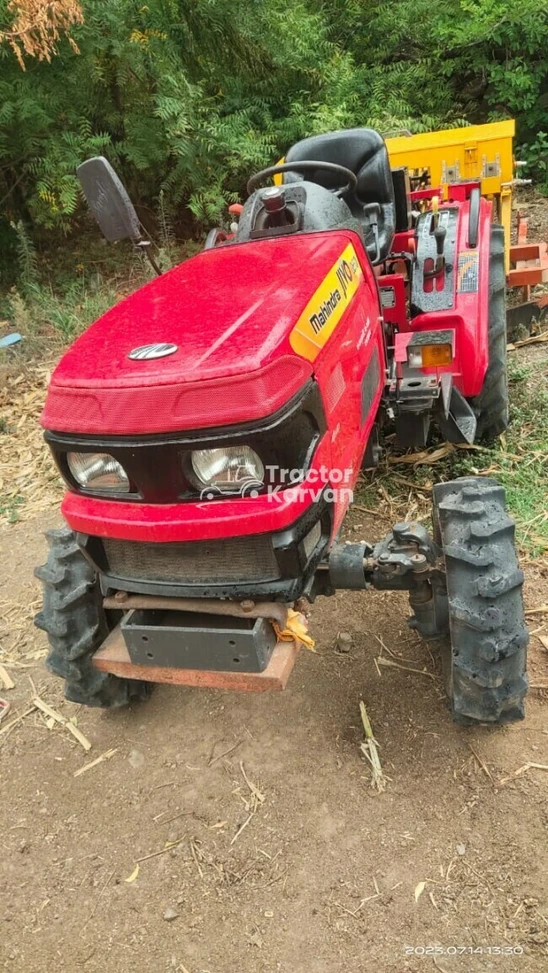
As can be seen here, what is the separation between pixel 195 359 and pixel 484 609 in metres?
1.13

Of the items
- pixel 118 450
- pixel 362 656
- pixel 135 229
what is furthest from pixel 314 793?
pixel 135 229

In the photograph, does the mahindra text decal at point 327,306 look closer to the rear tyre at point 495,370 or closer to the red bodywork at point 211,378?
the red bodywork at point 211,378

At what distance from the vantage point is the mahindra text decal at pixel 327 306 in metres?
2.08

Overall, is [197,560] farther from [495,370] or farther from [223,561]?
[495,370]

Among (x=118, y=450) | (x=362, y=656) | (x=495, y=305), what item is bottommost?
(x=362, y=656)

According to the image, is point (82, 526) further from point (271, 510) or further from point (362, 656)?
point (362, 656)

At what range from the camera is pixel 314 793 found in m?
2.48

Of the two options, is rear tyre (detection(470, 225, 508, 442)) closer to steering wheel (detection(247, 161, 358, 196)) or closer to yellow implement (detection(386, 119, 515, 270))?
steering wheel (detection(247, 161, 358, 196))

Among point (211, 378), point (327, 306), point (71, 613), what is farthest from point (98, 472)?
point (327, 306)

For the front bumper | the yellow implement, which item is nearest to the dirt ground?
A: the front bumper

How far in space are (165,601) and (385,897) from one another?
1.09 metres

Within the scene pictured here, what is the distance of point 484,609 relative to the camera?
220 centimetres

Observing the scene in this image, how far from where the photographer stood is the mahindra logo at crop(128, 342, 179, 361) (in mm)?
1979

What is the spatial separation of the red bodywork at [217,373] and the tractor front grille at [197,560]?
107 mm
